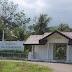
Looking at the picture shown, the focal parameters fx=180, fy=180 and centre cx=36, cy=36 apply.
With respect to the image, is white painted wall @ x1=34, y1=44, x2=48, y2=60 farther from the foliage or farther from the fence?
the foliage

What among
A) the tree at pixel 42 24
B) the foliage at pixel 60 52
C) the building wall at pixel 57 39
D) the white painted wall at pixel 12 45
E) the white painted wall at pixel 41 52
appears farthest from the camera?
the tree at pixel 42 24

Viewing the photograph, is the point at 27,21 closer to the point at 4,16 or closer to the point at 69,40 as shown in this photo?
the point at 4,16

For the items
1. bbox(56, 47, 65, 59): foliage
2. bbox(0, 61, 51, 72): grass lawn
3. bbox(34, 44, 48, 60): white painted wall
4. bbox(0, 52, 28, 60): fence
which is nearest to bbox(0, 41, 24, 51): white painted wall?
bbox(0, 52, 28, 60): fence

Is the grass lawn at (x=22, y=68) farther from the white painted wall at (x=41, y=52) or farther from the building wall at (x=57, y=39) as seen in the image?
the white painted wall at (x=41, y=52)

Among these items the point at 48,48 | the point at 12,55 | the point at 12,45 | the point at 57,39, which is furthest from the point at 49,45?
the point at 12,45

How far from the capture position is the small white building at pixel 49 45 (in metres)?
20.9

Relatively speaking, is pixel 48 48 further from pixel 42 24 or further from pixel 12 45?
pixel 42 24

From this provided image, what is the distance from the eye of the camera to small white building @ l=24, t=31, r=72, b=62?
2094 cm

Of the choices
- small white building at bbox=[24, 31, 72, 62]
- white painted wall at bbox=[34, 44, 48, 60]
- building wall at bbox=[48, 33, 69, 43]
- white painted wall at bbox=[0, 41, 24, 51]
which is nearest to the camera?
small white building at bbox=[24, 31, 72, 62]

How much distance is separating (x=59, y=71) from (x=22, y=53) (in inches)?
414

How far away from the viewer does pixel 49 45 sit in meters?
22.9

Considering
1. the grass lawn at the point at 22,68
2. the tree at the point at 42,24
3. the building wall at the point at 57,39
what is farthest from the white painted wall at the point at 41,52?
the tree at the point at 42,24

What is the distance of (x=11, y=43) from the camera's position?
2473 centimetres

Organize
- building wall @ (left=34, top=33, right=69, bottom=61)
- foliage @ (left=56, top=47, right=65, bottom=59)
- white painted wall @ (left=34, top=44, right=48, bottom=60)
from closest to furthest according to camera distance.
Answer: building wall @ (left=34, top=33, right=69, bottom=61) → white painted wall @ (left=34, top=44, right=48, bottom=60) → foliage @ (left=56, top=47, right=65, bottom=59)
